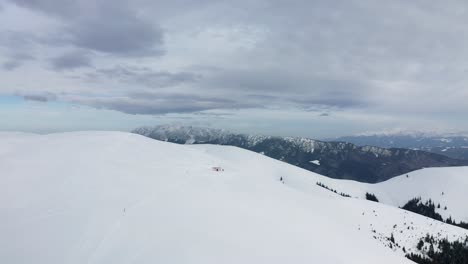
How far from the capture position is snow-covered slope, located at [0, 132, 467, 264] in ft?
72.9

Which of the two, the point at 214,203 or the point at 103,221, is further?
the point at 214,203

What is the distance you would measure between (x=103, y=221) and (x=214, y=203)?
12.6 meters

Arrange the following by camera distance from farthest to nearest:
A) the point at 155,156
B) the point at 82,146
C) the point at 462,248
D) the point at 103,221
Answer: the point at 462,248
the point at 155,156
the point at 82,146
the point at 103,221

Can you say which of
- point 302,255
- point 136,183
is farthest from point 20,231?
point 302,255

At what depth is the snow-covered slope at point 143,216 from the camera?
22219 millimetres

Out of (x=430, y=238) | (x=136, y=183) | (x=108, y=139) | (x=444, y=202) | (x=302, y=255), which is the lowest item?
(x=444, y=202)

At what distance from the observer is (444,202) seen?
587 feet

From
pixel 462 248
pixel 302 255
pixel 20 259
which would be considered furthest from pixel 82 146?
pixel 462 248

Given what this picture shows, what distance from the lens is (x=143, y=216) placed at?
27938 mm

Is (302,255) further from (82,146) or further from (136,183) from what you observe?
(82,146)

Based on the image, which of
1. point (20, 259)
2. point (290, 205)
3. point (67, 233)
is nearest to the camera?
point (20, 259)

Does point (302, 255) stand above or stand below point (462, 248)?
above

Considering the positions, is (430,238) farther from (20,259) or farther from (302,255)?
(20,259)

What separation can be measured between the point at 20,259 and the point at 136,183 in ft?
58.8
